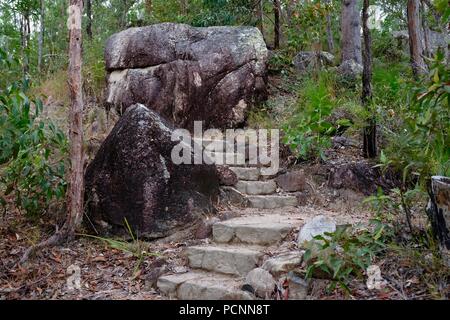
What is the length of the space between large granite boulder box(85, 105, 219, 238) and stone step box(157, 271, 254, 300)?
679 mm

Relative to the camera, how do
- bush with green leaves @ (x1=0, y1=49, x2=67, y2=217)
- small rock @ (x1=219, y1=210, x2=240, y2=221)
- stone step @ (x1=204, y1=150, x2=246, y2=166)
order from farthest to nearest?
stone step @ (x1=204, y1=150, x2=246, y2=166) < small rock @ (x1=219, y1=210, x2=240, y2=221) < bush with green leaves @ (x1=0, y1=49, x2=67, y2=217)

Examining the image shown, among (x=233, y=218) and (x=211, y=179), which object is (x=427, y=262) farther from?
(x=211, y=179)

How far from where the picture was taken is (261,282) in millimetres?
2721

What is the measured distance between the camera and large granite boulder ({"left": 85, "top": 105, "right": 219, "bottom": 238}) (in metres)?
3.69

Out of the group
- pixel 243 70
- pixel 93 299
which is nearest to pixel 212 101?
pixel 243 70

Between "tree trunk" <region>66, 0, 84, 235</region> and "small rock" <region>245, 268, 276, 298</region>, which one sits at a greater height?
"tree trunk" <region>66, 0, 84, 235</region>

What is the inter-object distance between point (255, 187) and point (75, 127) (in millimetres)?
1907

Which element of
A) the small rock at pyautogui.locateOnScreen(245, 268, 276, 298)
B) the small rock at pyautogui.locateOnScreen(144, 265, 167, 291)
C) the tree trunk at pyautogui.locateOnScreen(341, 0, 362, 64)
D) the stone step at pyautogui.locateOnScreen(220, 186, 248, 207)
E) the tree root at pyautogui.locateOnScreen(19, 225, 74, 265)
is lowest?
the small rock at pyautogui.locateOnScreen(144, 265, 167, 291)

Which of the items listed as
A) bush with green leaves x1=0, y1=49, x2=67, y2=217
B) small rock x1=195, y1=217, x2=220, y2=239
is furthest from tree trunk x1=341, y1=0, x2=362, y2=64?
bush with green leaves x1=0, y1=49, x2=67, y2=217

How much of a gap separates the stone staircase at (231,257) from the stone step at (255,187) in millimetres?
429

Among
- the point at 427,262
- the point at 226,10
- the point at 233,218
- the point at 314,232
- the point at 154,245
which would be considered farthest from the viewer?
the point at 226,10

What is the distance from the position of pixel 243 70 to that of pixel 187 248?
362 cm

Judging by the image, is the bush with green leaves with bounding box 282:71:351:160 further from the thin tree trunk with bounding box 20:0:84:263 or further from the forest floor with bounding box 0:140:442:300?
the thin tree trunk with bounding box 20:0:84:263
